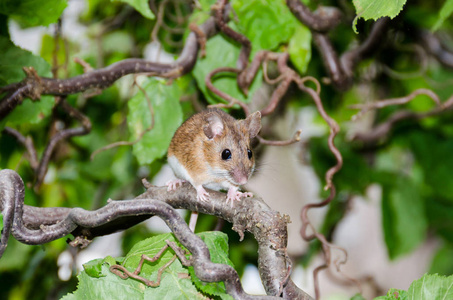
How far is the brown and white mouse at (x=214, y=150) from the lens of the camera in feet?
5.76

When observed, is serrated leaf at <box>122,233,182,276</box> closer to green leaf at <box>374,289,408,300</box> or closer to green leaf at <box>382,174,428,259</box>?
green leaf at <box>374,289,408,300</box>

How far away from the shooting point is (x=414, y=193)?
291 cm

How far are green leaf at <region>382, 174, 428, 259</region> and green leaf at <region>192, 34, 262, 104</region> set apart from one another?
1336 millimetres

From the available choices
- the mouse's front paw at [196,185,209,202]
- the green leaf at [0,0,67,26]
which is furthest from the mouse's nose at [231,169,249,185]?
the green leaf at [0,0,67,26]

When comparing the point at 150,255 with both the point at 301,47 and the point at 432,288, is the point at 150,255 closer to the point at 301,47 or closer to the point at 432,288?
the point at 432,288

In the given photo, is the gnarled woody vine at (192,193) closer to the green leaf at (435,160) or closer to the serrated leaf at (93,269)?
the serrated leaf at (93,269)

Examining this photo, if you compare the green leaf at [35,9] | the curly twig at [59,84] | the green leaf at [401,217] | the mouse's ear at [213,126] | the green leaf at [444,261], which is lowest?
the green leaf at [444,261]

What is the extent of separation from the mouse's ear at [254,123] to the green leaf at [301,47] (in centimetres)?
32

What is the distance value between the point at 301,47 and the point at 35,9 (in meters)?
0.87

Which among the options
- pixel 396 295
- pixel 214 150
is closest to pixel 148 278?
pixel 396 295

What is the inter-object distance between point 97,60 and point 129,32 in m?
0.30

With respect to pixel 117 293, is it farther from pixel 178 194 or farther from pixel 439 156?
pixel 439 156

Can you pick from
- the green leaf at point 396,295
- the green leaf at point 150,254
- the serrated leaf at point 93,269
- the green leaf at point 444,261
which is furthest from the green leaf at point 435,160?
the serrated leaf at point 93,269

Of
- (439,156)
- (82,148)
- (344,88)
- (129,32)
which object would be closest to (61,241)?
(82,148)
